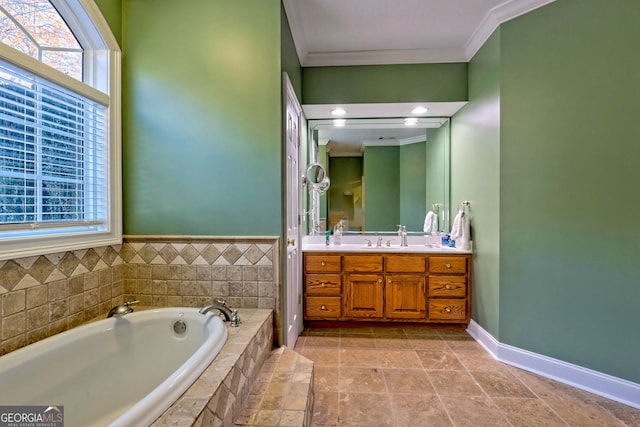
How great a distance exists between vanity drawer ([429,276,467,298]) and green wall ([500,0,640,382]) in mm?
477

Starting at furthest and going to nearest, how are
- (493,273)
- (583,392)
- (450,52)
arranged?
(450,52), (493,273), (583,392)

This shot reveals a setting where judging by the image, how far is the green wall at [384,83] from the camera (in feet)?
9.26

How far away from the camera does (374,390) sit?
1859 millimetres


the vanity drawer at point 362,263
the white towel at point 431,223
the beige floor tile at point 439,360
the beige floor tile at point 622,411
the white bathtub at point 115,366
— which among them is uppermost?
the white towel at point 431,223

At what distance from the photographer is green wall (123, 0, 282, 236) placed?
1.93 m

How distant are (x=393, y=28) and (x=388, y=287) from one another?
2.31m

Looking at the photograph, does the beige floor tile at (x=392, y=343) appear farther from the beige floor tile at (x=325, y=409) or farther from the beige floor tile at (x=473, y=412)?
the beige floor tile at (x=325, y=409)

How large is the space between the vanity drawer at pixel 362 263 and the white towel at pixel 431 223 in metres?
0.84

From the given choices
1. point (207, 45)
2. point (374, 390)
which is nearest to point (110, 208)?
point (207, 45)

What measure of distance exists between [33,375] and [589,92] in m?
3.38

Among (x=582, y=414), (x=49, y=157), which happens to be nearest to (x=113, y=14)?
(x=49, y=157)

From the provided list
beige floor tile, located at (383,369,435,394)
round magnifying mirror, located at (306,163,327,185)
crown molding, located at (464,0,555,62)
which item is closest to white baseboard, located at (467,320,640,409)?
beige floor tile, located at (383,369,435,394)

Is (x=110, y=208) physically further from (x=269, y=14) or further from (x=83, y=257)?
(x=269, y=14)

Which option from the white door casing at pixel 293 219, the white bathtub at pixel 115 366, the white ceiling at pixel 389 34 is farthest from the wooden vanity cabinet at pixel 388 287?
the white ceiling at pixel 389 34
